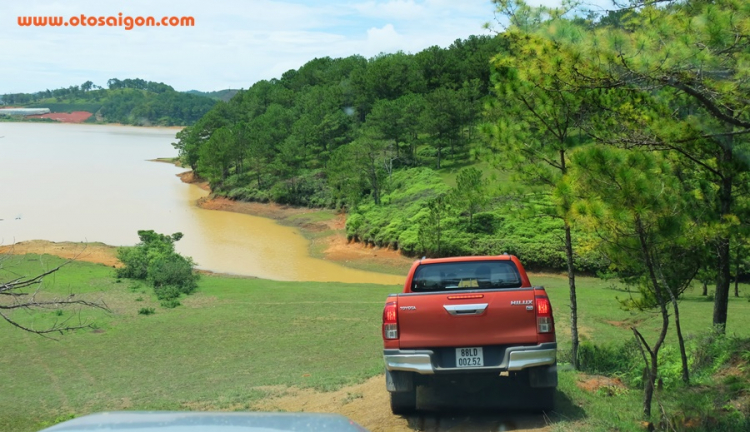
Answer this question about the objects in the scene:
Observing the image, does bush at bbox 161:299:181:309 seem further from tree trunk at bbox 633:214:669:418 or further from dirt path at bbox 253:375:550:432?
tree trunk at bbox 633:214:669:418

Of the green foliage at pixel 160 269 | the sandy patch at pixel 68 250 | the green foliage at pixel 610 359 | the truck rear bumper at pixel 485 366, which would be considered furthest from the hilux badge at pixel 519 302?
the sandy patch at pixel 68 250

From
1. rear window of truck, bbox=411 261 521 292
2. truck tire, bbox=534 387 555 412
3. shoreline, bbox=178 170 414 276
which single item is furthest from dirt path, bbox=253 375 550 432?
shoreline, bbox=178 170 414 276

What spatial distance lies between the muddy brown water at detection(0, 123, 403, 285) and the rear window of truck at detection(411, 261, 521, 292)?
22.1m

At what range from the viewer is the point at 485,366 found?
7059 mm

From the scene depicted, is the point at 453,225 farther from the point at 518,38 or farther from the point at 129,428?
the point at 129,428

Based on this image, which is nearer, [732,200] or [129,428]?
[129,428]

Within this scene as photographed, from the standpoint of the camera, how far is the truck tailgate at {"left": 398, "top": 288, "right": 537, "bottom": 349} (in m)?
7.00

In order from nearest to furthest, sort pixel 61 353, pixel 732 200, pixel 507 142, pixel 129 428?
pixel 129 428 → pixel 732 200 → pixel 507 142 → pixel 61 353

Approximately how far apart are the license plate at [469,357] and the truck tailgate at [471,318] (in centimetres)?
7

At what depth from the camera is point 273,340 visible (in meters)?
17.0

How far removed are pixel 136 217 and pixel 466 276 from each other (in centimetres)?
5112

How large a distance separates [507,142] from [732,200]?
3.36 m

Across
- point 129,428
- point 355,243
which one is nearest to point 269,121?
point 355,243

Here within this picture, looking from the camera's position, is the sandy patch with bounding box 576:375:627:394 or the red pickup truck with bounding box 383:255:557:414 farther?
the sandy patch with bounding box 576:375:627:394
